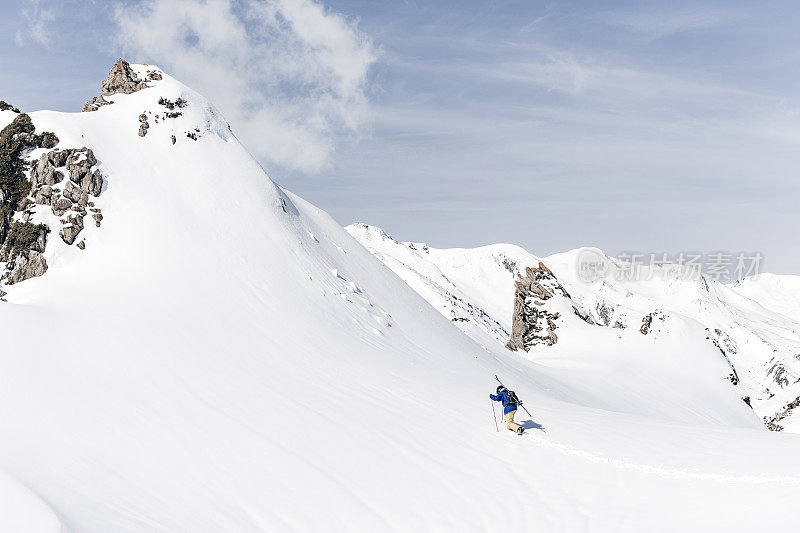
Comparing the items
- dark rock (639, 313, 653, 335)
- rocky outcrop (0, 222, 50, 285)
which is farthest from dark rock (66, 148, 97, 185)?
dark rock (639, 313, 653, 335)

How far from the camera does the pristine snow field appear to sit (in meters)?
11.6

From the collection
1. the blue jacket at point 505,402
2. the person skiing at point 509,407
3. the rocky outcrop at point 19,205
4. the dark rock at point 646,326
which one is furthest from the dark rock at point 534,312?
the rocky outcrop at point 19,205

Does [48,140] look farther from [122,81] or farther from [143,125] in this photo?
[122,81]

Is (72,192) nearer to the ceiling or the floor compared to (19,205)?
nearer to the ceiling

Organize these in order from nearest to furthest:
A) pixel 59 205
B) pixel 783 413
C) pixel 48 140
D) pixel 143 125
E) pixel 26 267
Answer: pixel 26 267
pixel 59 205
pixel 48 140
pixel 143 125
pixel 783 413

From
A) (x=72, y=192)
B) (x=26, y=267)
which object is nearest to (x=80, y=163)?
(x=72, y=192)

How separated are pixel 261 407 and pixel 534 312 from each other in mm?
52486

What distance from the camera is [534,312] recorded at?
216ft

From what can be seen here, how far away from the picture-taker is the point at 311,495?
1260 cm

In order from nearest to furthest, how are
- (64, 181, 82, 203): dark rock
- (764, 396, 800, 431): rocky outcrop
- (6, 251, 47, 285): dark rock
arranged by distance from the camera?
(6, 251, 47, 285): dark rock → (64, 181, 82, 203): dark rock → (764, 396, 800, 431): rocky outcrop

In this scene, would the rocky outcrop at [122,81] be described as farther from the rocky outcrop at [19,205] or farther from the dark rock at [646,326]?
the dark rock at [646,326]

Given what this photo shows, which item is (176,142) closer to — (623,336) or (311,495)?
(311,495)

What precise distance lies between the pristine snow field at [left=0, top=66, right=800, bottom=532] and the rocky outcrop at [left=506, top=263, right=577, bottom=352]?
24609mm

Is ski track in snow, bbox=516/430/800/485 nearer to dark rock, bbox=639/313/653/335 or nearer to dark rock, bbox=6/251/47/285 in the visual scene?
dark rock, bbox=6/251/47/285
